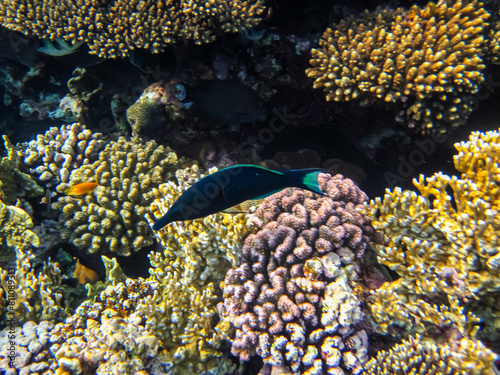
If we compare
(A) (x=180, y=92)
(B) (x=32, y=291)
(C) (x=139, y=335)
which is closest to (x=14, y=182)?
(B) (x=32, y=291)

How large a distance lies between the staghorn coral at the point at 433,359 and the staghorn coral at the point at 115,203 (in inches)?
111

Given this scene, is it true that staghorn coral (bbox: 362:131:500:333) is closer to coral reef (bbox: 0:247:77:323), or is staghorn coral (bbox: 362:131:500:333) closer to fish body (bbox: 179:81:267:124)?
fish body (bbox: 179:81:267:124)

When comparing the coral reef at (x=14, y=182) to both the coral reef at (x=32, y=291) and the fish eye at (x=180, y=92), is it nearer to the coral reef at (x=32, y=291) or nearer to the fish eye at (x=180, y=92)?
the coral reef at (x=32, y=291)

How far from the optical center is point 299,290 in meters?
2.51

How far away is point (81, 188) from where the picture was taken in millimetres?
3568

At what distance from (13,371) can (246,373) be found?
1.97 metres

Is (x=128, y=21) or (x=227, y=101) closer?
(x=128, y=21)

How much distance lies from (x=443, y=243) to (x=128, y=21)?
4.05m

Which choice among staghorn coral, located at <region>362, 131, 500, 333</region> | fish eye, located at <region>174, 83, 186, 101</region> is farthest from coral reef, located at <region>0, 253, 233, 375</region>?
fish eye, located at <region>174, 83, 186, 101</region>

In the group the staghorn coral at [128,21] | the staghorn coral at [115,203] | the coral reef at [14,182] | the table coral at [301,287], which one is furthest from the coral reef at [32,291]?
the staghorn coral at [128,21]

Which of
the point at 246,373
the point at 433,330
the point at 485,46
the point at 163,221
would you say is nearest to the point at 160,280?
the point at 246,373

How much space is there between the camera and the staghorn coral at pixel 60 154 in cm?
389

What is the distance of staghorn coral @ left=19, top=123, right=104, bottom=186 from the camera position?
3.89 m

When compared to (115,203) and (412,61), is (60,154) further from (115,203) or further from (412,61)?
(412,61)
